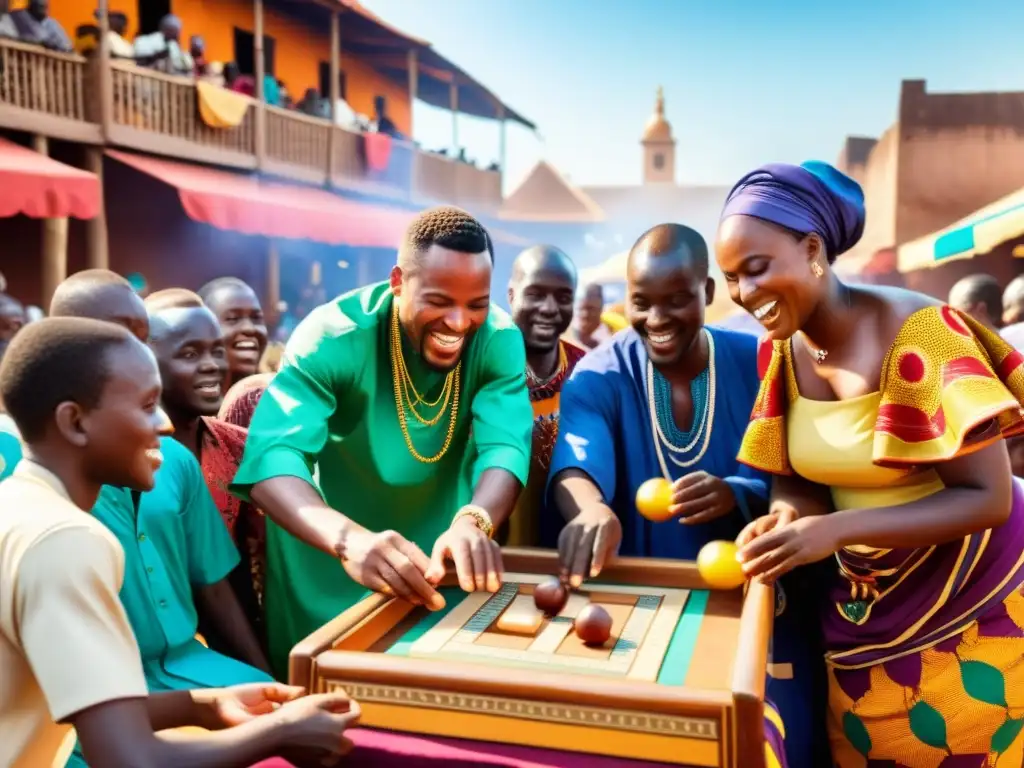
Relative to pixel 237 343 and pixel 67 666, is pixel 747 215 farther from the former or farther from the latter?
pixel 237 343

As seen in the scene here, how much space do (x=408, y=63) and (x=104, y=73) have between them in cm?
830

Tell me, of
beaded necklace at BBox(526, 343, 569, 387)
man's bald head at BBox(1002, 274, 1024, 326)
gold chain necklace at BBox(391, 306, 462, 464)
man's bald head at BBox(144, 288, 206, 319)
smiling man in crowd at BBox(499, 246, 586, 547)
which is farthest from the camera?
man's bald head at BBox(1002, 274, 1024, 326)

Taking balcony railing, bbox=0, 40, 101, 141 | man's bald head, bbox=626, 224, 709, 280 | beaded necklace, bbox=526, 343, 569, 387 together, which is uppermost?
balcony railing, bbox=0, 40, 101, 141

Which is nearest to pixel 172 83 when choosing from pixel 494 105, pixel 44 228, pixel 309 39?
pixel 44 228

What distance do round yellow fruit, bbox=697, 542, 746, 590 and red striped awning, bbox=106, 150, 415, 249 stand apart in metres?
8.25

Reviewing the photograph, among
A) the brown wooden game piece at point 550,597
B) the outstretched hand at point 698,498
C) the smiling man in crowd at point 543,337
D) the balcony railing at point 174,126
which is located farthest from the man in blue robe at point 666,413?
the balcony railing at point 174,126

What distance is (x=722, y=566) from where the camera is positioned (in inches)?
72.8

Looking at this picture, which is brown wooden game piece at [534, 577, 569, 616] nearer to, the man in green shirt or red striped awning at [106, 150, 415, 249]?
the man in green shirt

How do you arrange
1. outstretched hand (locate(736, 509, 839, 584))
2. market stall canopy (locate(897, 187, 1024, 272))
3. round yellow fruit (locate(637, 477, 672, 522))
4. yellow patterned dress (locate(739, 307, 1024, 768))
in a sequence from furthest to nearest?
market stall canopy (locate(897, 187, 1024, 272))
round yellow fruit (locate(637, 477, 672, 522))
yellow patterned dress (locate(739, 307, 1024, 768))
outstretched hand (locate(736, 509, 839, 584))

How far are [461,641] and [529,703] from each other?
290 millimetres

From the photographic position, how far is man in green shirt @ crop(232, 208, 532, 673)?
7.55ft

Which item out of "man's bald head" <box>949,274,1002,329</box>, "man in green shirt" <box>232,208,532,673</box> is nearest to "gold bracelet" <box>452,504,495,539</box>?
"man in green shirt" <box>232,208,532,673</box>

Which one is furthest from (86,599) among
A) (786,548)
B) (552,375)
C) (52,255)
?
(52,255)

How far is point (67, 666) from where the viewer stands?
1392 mm
